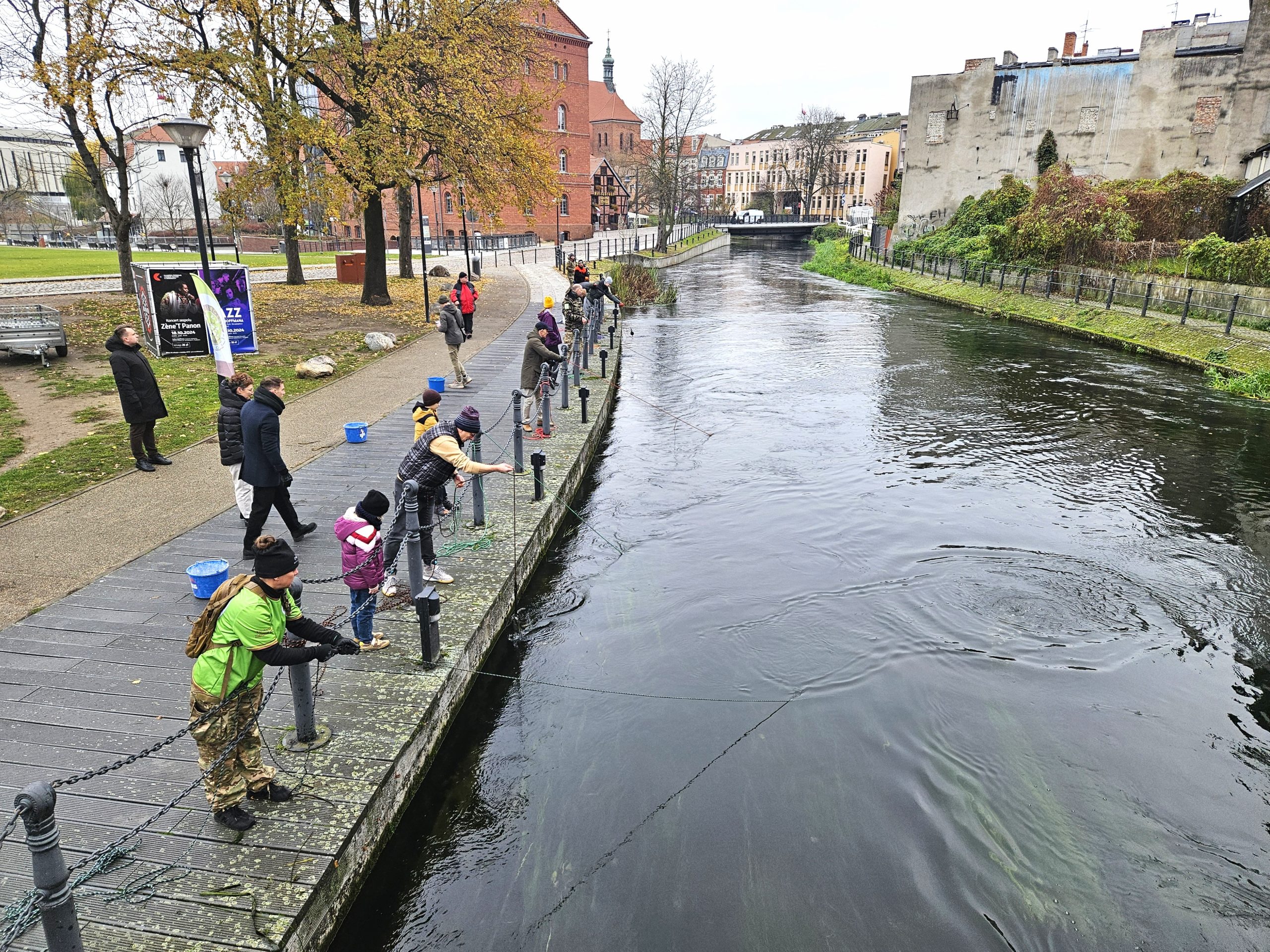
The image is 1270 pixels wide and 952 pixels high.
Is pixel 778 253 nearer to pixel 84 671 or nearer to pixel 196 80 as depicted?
pixel 196 80

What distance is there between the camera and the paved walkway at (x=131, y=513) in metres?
7.51

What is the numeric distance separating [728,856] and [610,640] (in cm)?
303

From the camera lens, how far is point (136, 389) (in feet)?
32.0

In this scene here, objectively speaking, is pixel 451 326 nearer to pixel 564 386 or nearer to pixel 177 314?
pixel 564 386

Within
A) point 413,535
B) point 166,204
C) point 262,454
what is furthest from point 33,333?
point 166,204

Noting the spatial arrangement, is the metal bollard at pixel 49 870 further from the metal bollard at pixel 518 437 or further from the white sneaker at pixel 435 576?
the metal bollard at pixel 518 437

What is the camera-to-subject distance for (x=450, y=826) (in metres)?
5.64

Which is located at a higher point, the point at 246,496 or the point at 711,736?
the point at 246,496

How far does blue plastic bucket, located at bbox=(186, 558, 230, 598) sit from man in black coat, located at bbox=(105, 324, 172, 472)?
3794mm

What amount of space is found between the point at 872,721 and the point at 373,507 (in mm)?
4665

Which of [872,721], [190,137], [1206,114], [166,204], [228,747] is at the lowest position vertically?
[872,721]

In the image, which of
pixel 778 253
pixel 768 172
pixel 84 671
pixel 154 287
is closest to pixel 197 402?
pixel 154 287

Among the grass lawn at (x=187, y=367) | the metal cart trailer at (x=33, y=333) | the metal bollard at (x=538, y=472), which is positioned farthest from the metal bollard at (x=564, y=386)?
the metal cart trailer at (x=33, y=333)

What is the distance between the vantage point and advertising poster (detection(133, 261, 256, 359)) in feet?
49.1
